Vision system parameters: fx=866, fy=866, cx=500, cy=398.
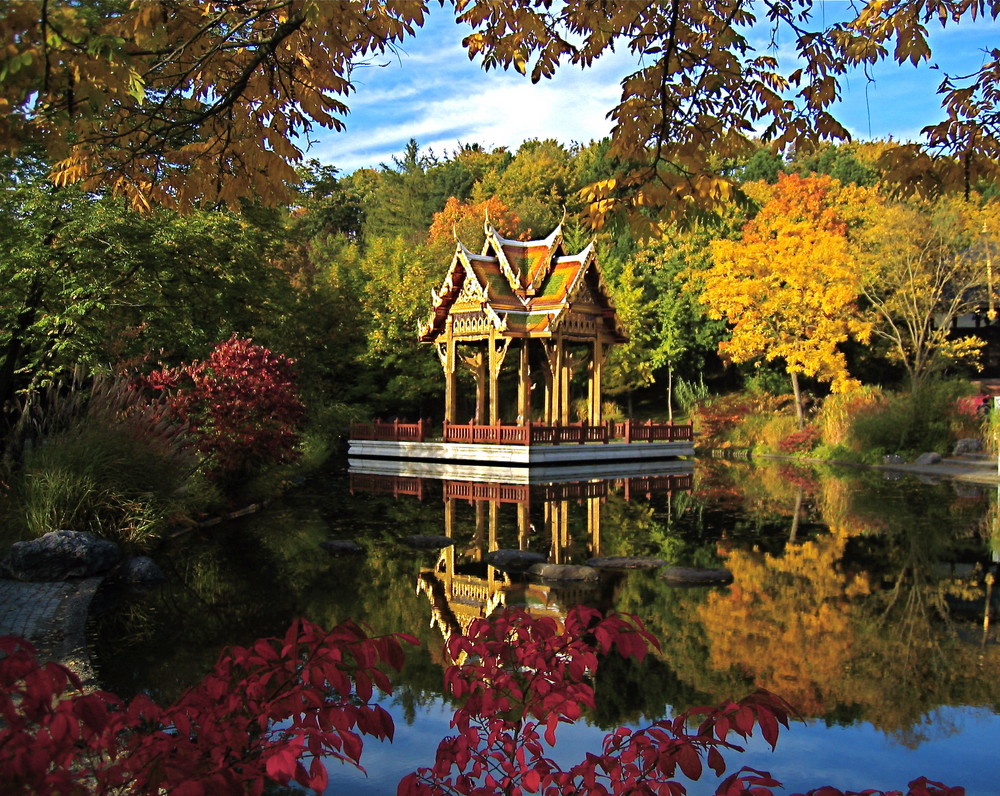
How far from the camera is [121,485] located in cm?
1040

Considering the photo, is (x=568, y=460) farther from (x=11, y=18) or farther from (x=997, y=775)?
(x=11, y=18)

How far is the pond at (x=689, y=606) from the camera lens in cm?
513

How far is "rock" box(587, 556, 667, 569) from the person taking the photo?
33.3 feet

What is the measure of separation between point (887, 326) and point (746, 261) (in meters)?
6.95

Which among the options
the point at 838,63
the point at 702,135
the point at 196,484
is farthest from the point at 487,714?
the point at 196,484

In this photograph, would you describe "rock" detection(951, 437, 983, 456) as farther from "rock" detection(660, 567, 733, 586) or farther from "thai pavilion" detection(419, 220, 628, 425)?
"rock" detection(660, 567, 733, 586)

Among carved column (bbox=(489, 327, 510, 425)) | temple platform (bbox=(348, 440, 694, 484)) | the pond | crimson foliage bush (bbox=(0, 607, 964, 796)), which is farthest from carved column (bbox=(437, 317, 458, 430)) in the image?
crimson foliage bush (bbox=(0, 607, 964, 796))

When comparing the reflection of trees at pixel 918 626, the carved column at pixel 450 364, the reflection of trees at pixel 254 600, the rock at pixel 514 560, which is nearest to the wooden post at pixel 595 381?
the carved column at pixel 450 364

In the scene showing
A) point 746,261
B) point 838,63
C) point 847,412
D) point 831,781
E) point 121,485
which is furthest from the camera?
point 746,261

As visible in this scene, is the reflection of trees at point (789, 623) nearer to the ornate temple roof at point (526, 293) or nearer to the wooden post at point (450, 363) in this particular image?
the ornate temple roof at point (526, 293)

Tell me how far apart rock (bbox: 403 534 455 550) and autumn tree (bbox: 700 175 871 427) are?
20.8m

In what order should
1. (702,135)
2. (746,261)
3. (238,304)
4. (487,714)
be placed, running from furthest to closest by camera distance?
(746,261), (238,304), (702,135), (487,714)

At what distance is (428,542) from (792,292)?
70.9 ft

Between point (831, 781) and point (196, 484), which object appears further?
point (196, 484)
